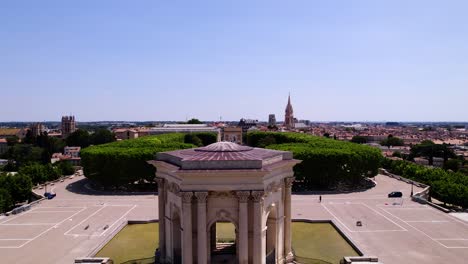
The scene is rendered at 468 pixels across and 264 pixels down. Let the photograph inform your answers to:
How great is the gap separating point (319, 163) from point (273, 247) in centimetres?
3532

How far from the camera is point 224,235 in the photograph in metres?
36.9

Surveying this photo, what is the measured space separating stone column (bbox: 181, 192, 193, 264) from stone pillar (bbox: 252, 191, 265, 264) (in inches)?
154

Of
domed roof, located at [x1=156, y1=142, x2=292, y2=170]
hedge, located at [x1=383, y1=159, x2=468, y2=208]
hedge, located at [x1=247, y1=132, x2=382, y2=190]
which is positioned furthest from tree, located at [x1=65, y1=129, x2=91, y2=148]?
domed roof, located at [x1=156, y1=142, x2=292, y2=170]

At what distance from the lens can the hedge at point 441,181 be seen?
4962 centimetres

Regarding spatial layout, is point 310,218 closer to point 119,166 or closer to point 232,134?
point 119,166

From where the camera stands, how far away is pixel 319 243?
35.1 m

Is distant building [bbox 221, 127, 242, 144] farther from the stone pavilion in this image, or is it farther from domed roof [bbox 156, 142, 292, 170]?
the stone pavilion

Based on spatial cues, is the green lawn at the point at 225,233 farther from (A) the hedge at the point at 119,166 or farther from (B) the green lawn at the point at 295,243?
(A) the hedge at the point at 119,166

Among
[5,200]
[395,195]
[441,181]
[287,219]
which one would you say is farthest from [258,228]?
[441,181]

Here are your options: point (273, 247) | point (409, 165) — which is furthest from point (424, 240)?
point (409, 165)

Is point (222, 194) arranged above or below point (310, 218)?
above

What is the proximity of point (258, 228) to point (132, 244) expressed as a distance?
15.4m

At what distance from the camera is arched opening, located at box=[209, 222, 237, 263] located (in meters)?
28.9

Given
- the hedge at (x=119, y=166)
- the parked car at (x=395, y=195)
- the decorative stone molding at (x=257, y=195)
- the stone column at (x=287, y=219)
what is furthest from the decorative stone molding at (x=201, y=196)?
the parked car at (x=395, y=195)
